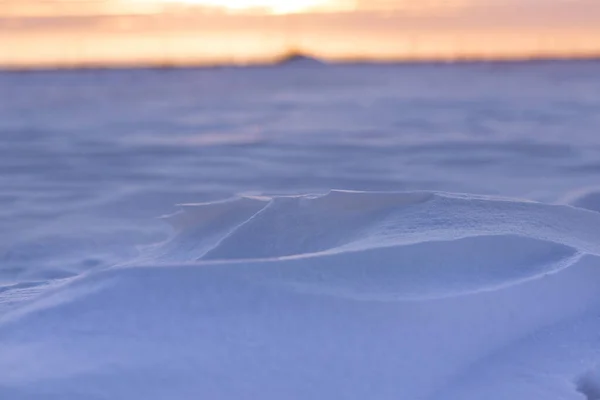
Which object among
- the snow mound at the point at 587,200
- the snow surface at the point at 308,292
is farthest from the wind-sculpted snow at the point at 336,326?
the snow mound at the point at 587,200

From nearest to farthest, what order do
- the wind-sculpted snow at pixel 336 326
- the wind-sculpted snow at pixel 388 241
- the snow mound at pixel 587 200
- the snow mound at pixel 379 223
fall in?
the wind-sculpted snow at pixel 336 326
the wind-sculpted snow at pixel 388 241
the snow mound at pixel 379 223
the snow mound at pixel 587 200

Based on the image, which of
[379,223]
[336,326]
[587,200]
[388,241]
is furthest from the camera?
[587,200]

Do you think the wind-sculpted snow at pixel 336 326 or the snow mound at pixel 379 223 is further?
the snow mound at pixel 379 223

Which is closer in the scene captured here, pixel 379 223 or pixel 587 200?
pixel 379 223

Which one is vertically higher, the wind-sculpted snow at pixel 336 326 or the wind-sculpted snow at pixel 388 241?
the wind-sculpted snow at pixel 388 241

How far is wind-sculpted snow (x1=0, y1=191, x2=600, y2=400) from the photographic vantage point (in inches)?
61.5

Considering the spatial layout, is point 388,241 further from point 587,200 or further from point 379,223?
point 587,200

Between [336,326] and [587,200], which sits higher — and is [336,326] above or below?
below

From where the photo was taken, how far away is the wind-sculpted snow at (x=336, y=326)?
1.56 m

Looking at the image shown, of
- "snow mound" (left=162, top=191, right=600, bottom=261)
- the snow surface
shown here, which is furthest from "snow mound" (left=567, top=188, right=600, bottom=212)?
"snow mound" (left=162, top=191, right=600, bottom=261)

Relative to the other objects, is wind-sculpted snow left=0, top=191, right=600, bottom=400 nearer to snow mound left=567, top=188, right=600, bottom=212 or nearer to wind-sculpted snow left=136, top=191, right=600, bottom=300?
wind-sculpted snow left=136, top=191, right=600, bottom=300

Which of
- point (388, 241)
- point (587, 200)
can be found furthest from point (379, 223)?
point (587, 200)

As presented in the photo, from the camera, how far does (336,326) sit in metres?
1.67

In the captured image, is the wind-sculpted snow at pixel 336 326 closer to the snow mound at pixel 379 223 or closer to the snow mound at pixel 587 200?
the snow mound at pixel 379 223
